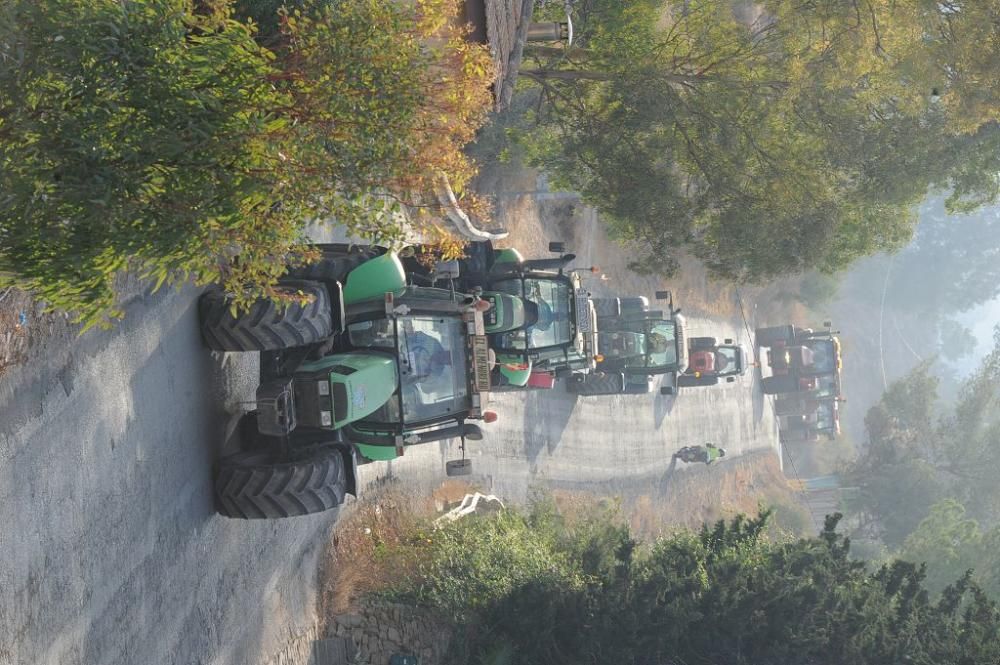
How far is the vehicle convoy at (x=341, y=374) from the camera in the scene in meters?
10.1

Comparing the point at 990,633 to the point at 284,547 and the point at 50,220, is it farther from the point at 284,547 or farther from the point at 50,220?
the point at 50,220

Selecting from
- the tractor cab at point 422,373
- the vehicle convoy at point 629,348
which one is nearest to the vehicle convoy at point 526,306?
the tractor cab at point 422,373

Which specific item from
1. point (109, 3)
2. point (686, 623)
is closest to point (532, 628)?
point (686, 623)

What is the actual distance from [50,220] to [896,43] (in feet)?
48.7

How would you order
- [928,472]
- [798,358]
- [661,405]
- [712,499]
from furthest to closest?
[928,472] < [798,358] < [712,499] < [661,405]

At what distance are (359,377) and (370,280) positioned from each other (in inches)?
77.5

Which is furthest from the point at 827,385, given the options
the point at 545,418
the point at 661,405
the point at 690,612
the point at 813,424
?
the point at 690,612

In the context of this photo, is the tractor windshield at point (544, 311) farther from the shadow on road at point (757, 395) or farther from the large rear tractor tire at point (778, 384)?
the shadow on road at point (757, 395)

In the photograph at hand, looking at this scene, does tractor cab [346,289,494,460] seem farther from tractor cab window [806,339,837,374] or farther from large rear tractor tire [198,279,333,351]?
tractor cab window [806,339,837,374]

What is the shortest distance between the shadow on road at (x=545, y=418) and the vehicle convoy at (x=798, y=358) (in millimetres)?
13499

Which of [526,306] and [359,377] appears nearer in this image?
[359,377]

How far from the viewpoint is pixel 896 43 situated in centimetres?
1602

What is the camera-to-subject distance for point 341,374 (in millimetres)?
10508

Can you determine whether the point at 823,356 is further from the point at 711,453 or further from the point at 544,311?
the point at 544,311
